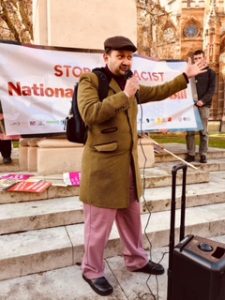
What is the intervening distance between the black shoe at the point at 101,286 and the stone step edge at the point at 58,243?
51 centimetres

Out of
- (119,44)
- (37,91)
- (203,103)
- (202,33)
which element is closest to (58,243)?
(119,44)

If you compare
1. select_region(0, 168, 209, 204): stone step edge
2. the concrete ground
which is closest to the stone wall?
select_region(0, 168, 209, 204): stone step edge

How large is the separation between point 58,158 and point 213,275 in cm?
315

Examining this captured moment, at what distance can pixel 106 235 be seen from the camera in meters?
2.62

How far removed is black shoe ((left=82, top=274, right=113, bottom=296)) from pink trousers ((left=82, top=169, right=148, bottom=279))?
0.04 meters

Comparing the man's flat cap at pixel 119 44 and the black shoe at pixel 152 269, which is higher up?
the man's flat cap at pixel 119 44

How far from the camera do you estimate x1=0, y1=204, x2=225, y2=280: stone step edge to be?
2.97 m

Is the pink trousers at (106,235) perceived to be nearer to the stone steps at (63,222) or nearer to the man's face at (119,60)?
the stone steps at (63,222)

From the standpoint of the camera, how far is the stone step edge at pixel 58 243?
→ 2.97m

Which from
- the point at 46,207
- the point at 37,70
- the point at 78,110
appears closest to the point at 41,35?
the point at 37,70

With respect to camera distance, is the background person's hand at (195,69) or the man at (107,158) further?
the background person's hand at (195,69)

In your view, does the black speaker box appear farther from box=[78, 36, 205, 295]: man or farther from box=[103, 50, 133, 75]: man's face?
box=[103, 50, 133, 75]: man's face

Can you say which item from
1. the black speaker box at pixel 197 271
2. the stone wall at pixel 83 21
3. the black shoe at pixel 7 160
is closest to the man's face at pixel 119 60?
the black speaker box at pixel 197 271

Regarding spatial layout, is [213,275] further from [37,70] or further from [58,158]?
[37,70]
